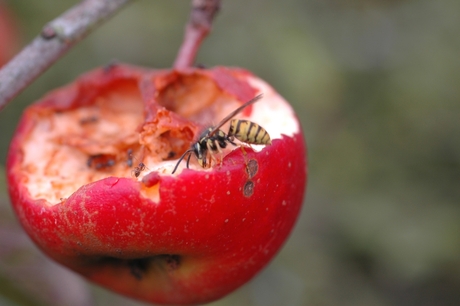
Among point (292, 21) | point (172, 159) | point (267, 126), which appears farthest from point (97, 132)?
point (292, 21)

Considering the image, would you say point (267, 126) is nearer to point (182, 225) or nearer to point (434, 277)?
point (182, 225)

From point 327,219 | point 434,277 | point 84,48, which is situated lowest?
point 434,277

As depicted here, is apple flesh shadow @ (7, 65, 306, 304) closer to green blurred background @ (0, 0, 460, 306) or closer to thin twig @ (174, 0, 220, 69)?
thin twig @ (174, 0, 220, 69)

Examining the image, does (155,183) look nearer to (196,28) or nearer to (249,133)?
(249,133)

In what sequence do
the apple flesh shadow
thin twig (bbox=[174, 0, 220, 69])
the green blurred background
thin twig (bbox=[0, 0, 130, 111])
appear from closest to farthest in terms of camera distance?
the apple flesh shadow < thin twig (bbox=[0, 0, 130, 111]) < thin twig (bbox=[174, 0, 220, 69]) < the green blurred background

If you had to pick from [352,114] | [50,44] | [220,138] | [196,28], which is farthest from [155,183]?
[352,114]

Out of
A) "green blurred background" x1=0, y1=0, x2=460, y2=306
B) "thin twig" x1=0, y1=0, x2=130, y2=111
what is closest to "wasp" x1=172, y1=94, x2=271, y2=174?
"thin twig" x1=0, y1=0, x2=130, y2=111

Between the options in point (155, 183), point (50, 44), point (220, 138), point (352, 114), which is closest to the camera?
point (155, 183)
